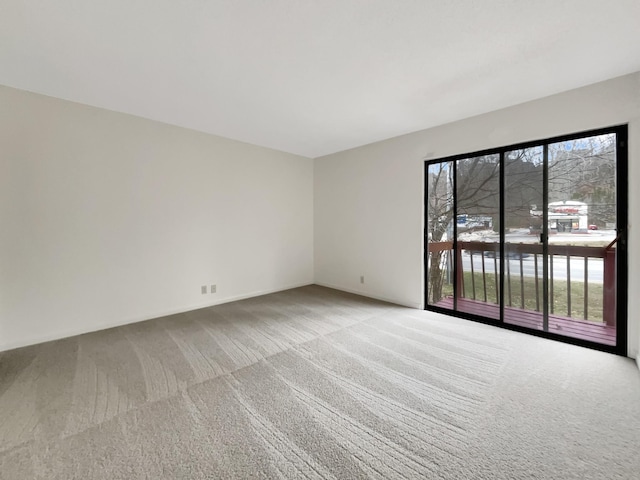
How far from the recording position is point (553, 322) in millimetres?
2996

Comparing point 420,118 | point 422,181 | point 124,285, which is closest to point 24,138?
point 124,285

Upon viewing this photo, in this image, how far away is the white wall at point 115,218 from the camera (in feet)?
8.51

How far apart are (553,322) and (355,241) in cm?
275

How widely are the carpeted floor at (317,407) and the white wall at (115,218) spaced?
19.5 inches

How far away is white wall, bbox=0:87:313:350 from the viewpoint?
2594 millimetres

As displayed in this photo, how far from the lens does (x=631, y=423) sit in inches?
Answer: 62.8

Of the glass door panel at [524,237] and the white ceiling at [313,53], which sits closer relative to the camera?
the white ceiling at [313,53]

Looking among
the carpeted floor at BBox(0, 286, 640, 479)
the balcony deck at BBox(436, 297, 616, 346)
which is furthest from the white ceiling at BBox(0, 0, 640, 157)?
the carpeted floor at BBox(0, 286, 640, 479)

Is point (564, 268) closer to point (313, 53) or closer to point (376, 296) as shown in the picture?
point (376, 296)

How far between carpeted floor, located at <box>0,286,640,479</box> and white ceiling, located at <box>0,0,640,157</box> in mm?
2554

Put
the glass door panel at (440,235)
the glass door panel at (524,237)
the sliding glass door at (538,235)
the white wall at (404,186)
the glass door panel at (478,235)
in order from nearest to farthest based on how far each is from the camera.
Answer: the white wall at (404,186), the sliding glass door at (538,235), the glass door panel at (524,237), the glass door panel at (478,235), the glass door panel at (440,235)

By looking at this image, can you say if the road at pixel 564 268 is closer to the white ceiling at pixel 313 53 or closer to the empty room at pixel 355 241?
the empty room at pixel 355 241

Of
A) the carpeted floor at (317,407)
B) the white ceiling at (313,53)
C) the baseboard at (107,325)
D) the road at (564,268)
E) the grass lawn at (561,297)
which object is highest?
the white ceiling at (313,53)

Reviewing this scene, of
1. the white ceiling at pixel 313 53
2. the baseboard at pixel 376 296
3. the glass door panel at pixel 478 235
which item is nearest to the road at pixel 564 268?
the glass door panel at pixel 478 235
